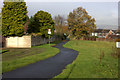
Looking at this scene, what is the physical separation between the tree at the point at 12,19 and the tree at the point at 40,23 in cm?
787

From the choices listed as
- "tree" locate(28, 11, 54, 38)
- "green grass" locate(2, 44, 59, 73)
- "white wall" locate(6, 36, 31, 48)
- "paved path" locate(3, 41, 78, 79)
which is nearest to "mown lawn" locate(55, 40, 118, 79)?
"paved path" locate(3, 41, 78, 79)

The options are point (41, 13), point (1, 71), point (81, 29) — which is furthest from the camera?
point (81, 29)

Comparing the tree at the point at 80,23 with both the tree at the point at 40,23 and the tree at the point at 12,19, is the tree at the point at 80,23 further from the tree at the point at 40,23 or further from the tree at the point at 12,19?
the tree at the point at 12,19

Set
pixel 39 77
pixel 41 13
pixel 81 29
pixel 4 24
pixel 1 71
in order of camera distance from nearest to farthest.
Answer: pixel 39 77 → pixel 1 71 → pixel 4 24 → pixel 41 13 → pixel 81 29

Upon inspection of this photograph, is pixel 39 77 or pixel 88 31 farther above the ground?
pixel 88 31

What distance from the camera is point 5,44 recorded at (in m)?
23.0

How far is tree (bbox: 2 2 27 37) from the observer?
22688mm

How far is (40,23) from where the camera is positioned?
32.2 m

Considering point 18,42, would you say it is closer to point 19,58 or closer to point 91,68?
Result: point 19,58

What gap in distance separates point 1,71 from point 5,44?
16021 mm

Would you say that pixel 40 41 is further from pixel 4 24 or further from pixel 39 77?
pixel 39 77

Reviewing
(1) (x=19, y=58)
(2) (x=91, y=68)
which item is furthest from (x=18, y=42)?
(2) (x=91, y=68)

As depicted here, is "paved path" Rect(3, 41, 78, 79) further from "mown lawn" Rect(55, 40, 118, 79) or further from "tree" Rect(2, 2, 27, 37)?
"tree" Rect(2, 2, 27, 37)

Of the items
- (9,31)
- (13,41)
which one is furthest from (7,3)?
(13,41)
